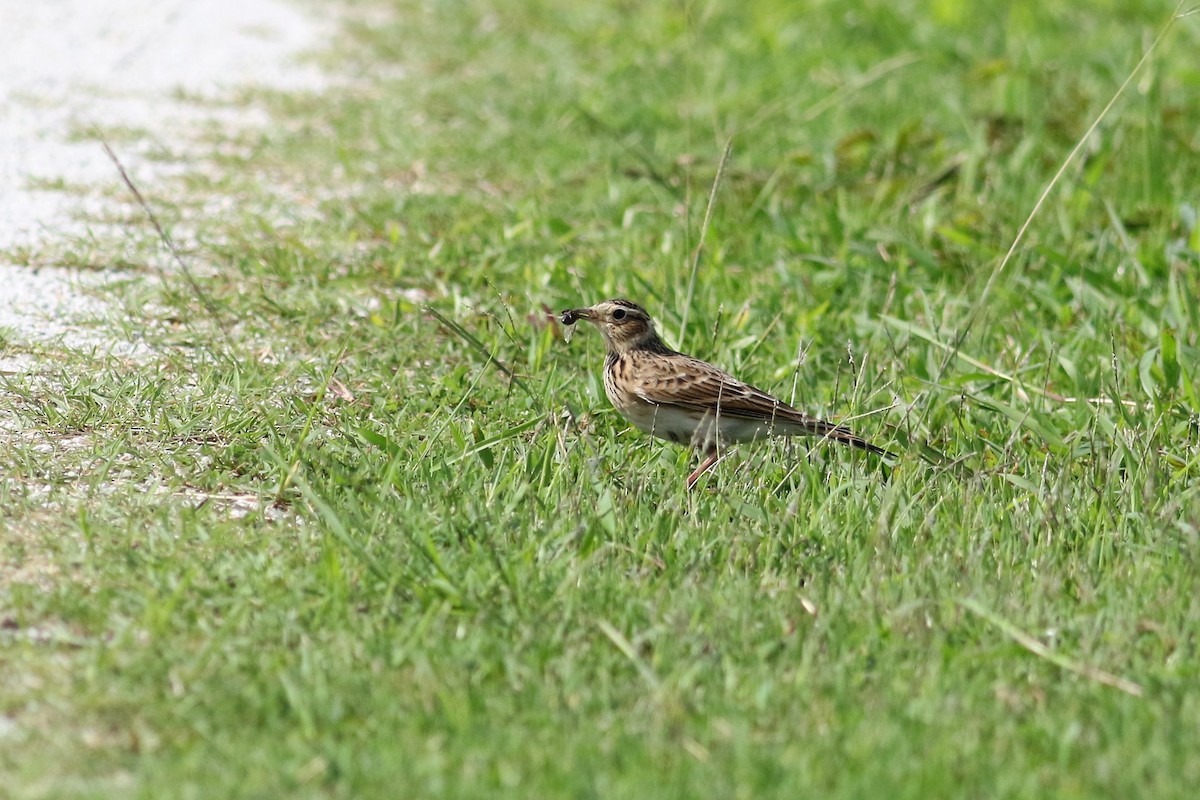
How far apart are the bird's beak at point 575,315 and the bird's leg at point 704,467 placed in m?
0.77

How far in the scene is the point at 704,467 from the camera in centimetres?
567

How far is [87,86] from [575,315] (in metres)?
6.07

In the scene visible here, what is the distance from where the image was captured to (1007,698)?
13.1 feet

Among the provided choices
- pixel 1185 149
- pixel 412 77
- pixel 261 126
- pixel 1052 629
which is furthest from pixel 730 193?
pixel 1052 629

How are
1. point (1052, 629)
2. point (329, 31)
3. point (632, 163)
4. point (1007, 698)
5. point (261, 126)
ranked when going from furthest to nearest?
point (329, 31) → point (261, 126) → point (632, 163) → point (1052, 629) → point (1007, 698)

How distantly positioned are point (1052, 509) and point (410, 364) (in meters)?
2.67

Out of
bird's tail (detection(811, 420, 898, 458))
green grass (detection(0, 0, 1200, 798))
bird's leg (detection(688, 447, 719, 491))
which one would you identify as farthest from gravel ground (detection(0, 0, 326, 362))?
bird's tail (detection(811, 420, 898, 458))

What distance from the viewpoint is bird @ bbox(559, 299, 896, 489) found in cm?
595

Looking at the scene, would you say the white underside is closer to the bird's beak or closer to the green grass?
the green grass

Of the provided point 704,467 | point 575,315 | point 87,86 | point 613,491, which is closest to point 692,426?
point 704,467

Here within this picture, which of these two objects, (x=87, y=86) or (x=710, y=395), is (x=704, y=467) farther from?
(x=87, y=86)

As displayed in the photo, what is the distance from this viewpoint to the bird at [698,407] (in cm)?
595

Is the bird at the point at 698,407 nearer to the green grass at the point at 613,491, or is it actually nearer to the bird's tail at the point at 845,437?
the bird's tail at the point at 845,437

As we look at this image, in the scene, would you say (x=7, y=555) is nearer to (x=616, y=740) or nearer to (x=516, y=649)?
(x=516, y=649)
